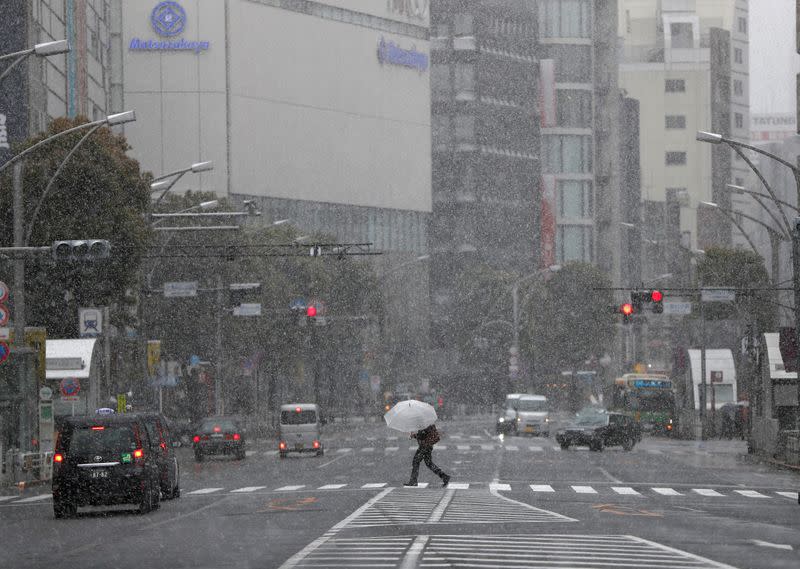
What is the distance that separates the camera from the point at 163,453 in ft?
103

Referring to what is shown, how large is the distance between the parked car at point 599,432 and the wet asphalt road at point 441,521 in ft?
44.0

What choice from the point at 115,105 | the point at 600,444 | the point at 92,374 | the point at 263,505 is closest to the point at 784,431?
the point at 600,444

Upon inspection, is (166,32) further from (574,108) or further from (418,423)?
(418,423)

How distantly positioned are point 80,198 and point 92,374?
5.45 m

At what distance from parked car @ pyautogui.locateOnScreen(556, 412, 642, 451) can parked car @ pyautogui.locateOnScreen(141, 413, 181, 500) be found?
30792 mm

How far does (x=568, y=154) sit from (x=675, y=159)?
34.6 meters

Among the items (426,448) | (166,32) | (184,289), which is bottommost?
(426,448)

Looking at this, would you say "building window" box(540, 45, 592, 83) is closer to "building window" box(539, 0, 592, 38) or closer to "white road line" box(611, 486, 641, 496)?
"building window" box(539, 0, 592, 38)

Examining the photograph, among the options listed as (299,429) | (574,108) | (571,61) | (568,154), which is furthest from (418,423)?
(571,61)

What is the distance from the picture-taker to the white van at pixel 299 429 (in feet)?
193

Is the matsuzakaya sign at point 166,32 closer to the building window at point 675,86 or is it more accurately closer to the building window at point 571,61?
the building window at point 571,61

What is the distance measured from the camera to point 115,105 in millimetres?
109625

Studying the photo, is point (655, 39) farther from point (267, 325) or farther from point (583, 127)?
point (267, 325)

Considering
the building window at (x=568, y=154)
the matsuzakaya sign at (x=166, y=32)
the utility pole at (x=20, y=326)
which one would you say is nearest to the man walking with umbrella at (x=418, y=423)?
the utility pole at (x=20, y=326)
